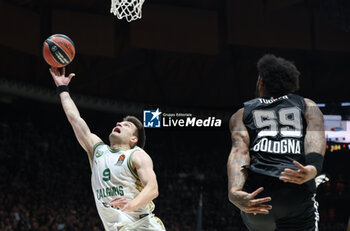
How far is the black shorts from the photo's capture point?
2943 mm

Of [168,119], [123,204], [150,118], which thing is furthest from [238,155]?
[168,119]

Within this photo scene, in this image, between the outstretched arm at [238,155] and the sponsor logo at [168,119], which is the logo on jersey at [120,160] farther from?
the sponsor logo at [168,119]

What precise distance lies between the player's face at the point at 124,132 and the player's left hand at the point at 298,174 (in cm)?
197

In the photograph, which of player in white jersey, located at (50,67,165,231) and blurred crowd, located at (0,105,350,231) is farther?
blurred crowd, located at (0,105,350,231)

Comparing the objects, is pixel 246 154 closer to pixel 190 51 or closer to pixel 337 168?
pixel 190 51

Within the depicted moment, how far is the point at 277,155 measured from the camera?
307cm

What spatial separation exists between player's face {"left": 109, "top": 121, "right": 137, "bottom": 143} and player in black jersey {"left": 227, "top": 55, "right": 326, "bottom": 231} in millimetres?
1491

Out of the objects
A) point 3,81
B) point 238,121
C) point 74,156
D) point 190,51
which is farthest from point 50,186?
point 238,121

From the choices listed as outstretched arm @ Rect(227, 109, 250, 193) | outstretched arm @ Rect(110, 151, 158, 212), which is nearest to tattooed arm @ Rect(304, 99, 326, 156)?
outstretched arm @ Rect(227, 109, 250, 193)

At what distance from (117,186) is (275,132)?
1643mm

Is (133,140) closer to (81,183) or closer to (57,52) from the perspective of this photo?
(57,52)

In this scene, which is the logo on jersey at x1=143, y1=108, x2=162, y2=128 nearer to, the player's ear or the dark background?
the dark background

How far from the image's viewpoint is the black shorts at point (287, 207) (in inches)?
116

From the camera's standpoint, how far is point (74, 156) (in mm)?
18156
